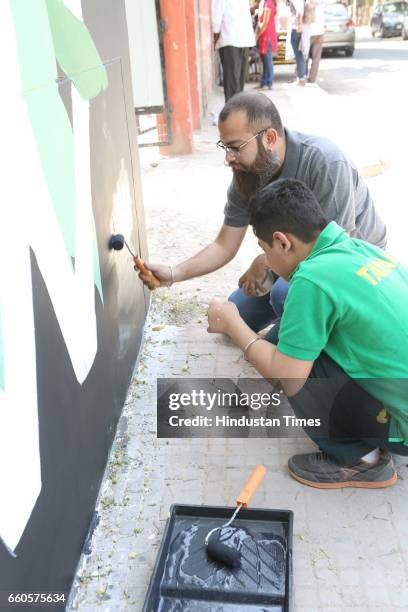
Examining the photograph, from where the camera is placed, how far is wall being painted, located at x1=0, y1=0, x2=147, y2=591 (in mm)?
1449

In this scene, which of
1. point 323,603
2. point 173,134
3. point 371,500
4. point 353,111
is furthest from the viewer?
point 353,111

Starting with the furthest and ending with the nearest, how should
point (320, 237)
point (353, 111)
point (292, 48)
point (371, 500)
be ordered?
point (292, 48) → point (353, 111) → point (371, 500) → point (320, 237)

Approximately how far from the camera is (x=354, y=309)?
1.93 m

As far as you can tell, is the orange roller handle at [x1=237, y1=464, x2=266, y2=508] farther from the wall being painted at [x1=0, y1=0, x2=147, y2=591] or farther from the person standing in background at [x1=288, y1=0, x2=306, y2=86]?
the person standing in background at [x1=288, y1=0, x2=306, y2=86]

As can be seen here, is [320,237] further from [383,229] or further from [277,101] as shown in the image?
[277,101]

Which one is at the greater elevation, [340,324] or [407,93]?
[340,324]

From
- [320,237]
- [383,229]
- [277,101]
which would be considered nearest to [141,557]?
[320,237]

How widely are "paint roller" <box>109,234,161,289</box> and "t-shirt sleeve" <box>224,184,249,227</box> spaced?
0.43 m

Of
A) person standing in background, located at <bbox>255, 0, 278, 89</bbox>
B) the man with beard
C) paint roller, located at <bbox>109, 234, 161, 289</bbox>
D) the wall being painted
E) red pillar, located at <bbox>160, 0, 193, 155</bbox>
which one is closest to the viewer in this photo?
the wall being painted

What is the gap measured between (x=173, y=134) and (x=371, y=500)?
5.67 metres

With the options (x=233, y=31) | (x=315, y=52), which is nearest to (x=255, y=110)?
(x=233, y=31)

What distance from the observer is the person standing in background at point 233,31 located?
23.9 feet

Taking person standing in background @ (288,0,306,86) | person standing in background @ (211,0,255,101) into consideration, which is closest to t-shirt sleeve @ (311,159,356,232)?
person standing in background @ (211,0,255,101)

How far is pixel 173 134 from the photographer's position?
7191mm
